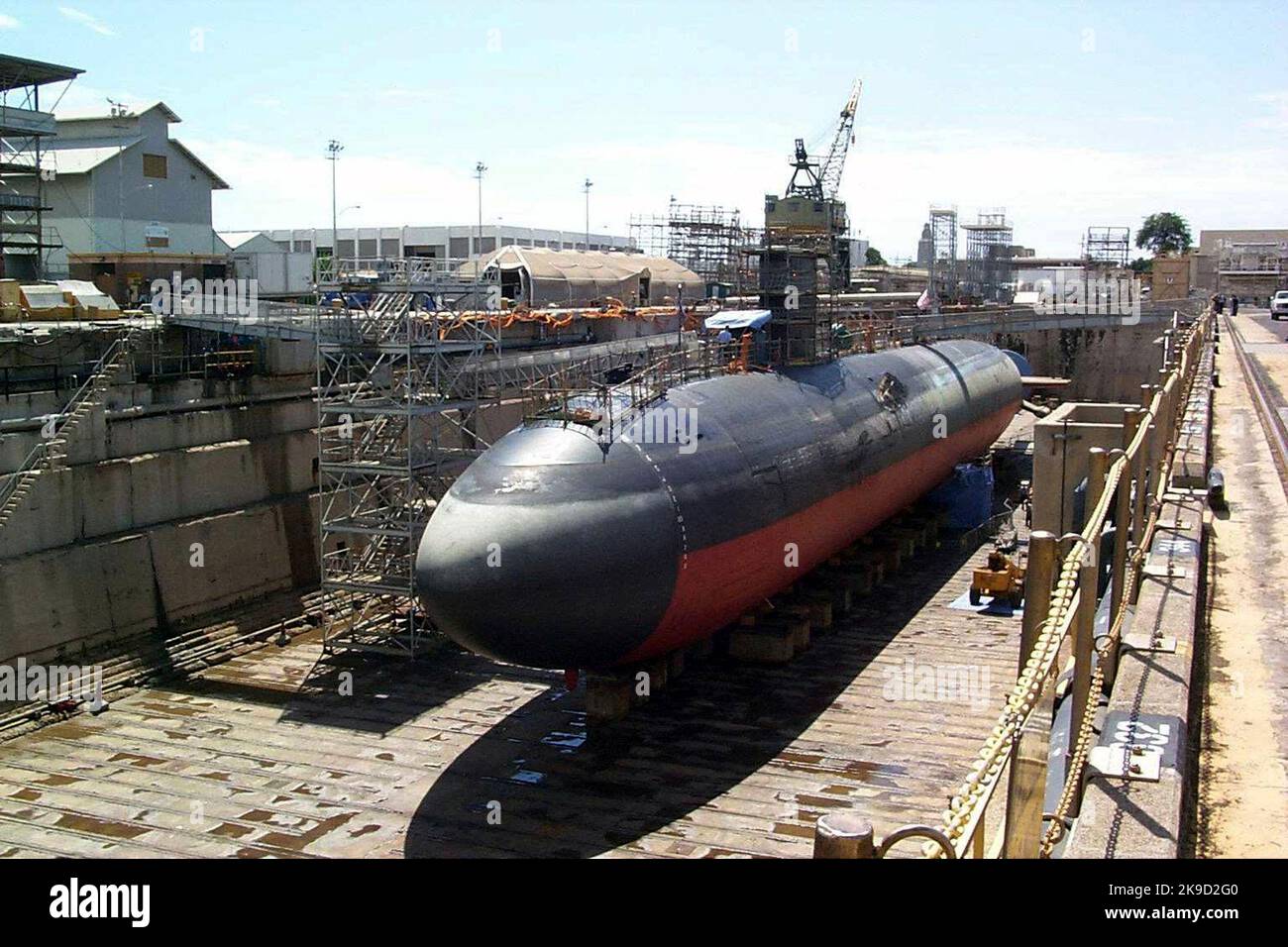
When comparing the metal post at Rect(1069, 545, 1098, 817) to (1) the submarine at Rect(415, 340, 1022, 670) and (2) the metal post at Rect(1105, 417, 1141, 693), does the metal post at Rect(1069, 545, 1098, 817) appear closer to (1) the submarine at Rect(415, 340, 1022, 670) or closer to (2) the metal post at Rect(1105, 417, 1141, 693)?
(2) the metal post at Rect(1105, 417, 1141, 693)

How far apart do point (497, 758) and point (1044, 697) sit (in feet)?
41.5

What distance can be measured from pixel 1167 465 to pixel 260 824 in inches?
587

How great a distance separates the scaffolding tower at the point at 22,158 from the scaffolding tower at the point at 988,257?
6649 cm

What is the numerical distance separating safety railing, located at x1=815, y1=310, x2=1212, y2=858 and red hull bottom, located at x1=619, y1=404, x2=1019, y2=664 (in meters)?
6.91

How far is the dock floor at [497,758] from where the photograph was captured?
15.9 meters

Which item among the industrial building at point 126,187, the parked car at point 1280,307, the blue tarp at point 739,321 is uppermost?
the industrial building at point 126,187

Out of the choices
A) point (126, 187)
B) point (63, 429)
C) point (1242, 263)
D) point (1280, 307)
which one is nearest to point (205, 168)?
point (126, 187)

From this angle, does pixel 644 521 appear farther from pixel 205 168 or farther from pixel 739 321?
pixel 205 168

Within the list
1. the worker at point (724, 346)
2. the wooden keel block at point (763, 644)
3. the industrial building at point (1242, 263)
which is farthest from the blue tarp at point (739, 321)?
the industrial building at point (1242, 263)

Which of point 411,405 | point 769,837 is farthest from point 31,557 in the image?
point 769,837

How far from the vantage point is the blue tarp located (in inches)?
984

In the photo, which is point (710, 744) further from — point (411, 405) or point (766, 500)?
point (411, 405)

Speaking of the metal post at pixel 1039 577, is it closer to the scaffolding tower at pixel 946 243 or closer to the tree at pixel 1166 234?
the scaffolding tower at pixel 946 243

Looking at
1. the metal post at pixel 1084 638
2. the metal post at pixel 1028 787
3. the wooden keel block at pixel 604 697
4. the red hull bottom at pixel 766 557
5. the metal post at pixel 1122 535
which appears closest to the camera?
the metal post at pixel 1028 787
